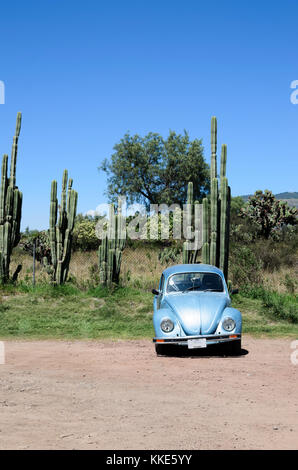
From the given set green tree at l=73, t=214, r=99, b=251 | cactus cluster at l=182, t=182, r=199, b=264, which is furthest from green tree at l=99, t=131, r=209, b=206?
cactus cluster at l=182, t=182, r=199, b=264

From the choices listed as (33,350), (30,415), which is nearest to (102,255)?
(33,350)

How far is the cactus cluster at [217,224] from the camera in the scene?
15.4 m

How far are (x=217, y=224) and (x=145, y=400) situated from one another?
970 centimetres

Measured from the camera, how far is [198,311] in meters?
9.30

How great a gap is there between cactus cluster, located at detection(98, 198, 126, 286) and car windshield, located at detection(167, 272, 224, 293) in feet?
18.9

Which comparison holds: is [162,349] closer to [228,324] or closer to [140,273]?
[228,324]

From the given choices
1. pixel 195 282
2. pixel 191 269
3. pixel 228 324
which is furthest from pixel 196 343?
pixel 191 269

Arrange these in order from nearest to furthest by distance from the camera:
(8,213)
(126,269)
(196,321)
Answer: (196,321), (8,213), (126,269)

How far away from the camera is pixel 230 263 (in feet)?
59.3

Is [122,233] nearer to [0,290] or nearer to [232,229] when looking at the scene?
[0,290]

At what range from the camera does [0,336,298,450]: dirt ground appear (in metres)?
4.95

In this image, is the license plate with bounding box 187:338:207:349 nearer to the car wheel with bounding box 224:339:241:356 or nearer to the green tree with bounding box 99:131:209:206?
the car wheel with bounding box 224:339:241:356

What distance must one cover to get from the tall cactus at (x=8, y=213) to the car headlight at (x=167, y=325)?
8.70 metres
